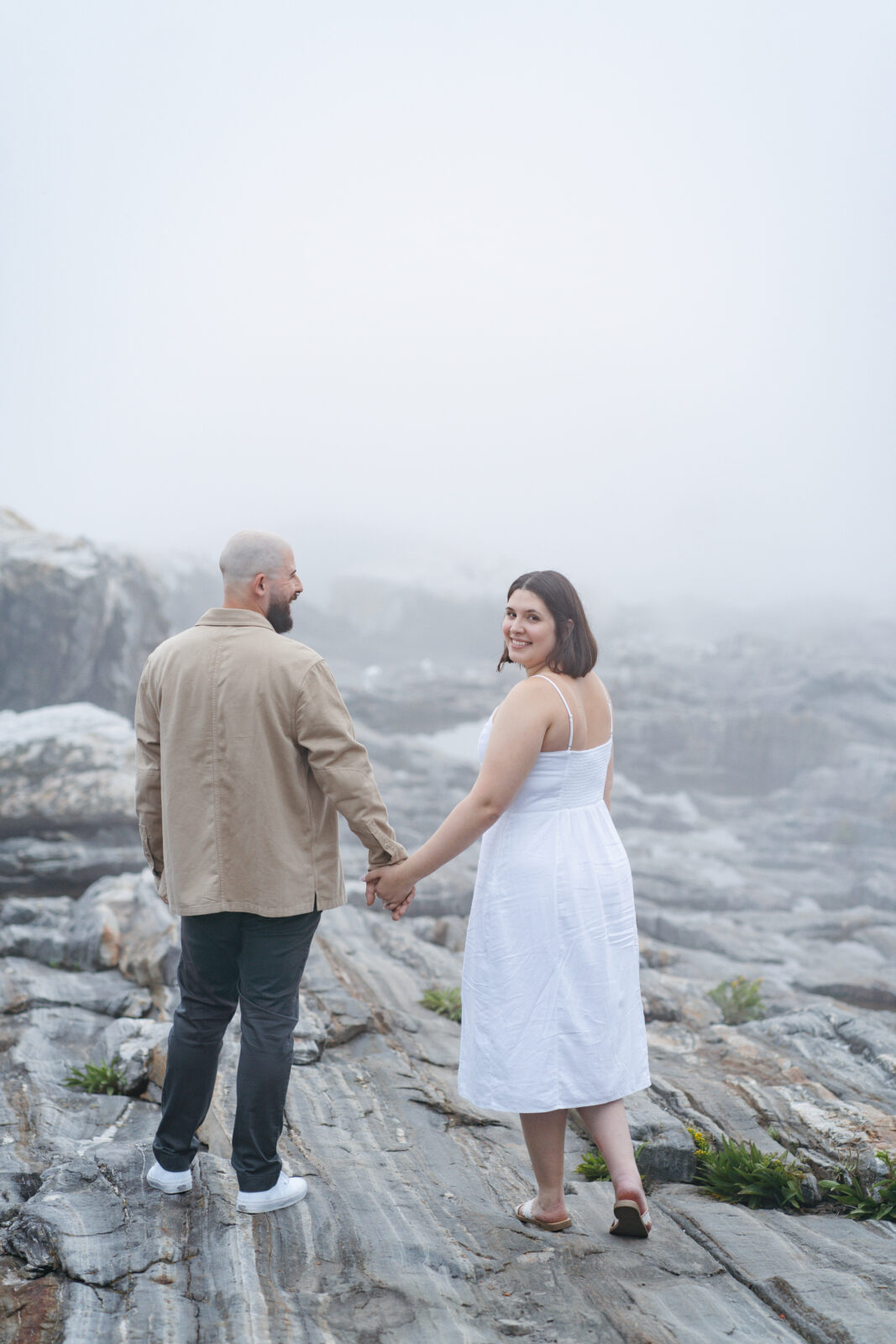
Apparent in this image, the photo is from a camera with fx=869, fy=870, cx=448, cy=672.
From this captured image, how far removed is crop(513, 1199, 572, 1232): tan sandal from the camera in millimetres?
2830

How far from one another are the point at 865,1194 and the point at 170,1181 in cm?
250

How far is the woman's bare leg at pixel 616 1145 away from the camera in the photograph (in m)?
2.72

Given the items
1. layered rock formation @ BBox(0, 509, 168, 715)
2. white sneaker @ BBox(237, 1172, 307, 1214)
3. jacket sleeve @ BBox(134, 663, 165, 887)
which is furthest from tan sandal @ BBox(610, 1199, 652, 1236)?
layered rock formation @ BBox(0, 509, 168, 715)

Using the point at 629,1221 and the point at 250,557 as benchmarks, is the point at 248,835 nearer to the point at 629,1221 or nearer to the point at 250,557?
Answer: the point at 250,557

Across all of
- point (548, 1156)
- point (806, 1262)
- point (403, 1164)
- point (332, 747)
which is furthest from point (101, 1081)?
point (806, 1262)

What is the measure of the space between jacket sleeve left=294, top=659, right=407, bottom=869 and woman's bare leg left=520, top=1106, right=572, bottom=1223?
1047mm

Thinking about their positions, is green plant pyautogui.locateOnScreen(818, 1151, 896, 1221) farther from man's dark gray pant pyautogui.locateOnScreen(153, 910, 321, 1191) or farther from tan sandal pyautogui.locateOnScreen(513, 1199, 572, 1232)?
man's dark gray pant pyautogui.locateOnScreen(153, 910, 321, 1191)

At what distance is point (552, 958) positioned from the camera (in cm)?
274

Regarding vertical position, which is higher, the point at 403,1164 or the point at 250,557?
the point at 250,557

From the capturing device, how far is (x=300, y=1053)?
4781 millimetres

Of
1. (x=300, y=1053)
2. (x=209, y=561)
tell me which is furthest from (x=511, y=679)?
(x=300, y=1053)

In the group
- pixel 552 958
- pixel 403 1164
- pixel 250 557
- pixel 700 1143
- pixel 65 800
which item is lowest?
pixel 65 800

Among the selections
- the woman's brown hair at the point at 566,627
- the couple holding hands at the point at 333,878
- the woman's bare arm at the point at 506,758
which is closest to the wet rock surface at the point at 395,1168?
the couple holding hands at the point at 333,878

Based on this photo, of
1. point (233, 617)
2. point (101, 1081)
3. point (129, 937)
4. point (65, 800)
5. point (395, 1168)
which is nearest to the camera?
point (233, 617)
